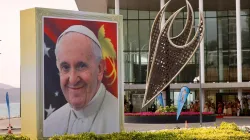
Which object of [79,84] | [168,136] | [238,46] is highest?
[238,46]

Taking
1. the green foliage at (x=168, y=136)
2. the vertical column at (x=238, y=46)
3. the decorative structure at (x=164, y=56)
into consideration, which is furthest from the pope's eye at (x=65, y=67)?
the vertical column at (x=238, y=46)

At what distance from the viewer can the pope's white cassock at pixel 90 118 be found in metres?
12.7

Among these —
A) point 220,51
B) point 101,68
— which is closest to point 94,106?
point 101,68

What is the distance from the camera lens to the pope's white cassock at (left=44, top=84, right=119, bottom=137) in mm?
12742

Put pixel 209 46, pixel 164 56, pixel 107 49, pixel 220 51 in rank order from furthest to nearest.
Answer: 1. pixel 209 46
2. pixel 220 51
3. pixel 164 56
4. pixel 107 49

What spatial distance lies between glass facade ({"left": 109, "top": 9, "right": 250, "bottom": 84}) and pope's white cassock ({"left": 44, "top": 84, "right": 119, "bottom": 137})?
39.9 m

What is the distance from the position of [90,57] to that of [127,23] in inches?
1682

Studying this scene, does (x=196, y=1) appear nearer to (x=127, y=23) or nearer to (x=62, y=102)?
(x=127, y=23)

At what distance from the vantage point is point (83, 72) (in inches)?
507

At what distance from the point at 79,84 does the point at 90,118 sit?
1044mm

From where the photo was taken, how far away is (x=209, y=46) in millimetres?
53688

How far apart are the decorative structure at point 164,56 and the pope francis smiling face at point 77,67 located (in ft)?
62.2

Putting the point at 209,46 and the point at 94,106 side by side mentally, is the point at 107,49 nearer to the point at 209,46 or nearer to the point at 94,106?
the point at 94,106

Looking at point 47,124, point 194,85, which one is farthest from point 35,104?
point 194,85
